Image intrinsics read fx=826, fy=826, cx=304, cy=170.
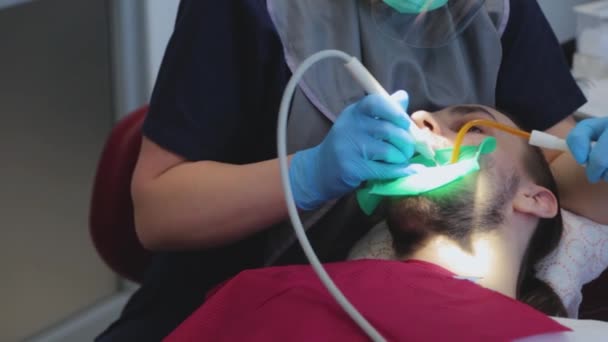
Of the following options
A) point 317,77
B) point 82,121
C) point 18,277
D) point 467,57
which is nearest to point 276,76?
point 317,77

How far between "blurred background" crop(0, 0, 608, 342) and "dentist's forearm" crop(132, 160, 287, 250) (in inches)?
32.5

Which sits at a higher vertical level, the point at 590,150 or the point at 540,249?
the point at 590,150

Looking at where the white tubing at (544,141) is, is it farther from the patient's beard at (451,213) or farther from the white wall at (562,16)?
the white wall at (562,16)

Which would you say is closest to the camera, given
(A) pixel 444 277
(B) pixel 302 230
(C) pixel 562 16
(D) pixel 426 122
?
(B) pixel 302 230

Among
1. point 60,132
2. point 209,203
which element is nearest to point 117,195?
point 209,203

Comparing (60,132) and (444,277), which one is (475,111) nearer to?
(444,277)

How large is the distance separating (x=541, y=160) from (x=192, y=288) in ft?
1.92

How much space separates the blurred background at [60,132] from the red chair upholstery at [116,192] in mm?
619

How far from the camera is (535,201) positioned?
4.07 ft

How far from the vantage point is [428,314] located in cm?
99

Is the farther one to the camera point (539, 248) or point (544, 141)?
point (539, 248)

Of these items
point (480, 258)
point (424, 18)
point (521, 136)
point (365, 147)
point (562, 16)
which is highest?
point (424, 18)

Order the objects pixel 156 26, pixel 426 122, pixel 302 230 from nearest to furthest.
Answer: pixel 302 230
pixel 426 122
pixel 156 26

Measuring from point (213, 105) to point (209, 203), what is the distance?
0.14m
